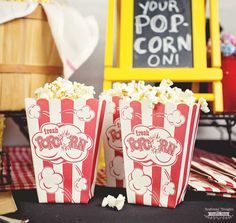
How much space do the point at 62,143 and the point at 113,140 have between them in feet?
0.59

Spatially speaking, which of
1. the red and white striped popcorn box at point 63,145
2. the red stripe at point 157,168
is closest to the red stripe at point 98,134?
the red and white striped popcorn box at point 63,145

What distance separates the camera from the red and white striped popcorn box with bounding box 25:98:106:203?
1.01 m

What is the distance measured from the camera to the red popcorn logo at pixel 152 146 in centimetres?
99

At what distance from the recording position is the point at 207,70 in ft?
5.16

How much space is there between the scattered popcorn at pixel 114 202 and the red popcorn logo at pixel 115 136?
0.17 m

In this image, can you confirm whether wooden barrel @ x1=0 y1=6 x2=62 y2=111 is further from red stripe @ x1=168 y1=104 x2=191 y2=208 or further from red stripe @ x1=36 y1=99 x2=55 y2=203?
red stripe @ x1=168 y1=104 x2=191 y2=208

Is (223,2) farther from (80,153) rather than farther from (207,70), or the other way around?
(80,153)

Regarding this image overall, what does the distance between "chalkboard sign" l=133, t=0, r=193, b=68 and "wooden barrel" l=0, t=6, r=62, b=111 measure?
38cm

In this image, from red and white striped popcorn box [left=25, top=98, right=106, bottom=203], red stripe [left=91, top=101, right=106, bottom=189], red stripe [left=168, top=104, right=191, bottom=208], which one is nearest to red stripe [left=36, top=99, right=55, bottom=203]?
red and white striped popcorn box [left=25, top=98, right=106, bottom=203]

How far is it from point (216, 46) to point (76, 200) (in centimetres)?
93

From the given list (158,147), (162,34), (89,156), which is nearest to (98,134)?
(89,156)

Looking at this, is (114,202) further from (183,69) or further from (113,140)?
(183,69)

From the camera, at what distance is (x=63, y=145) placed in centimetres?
102

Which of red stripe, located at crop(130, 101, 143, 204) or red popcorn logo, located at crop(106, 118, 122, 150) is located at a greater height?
red stripe, located at crop(130, 101, 143, 204)
